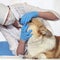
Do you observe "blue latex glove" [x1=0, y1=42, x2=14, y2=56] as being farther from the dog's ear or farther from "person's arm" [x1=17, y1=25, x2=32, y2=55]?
the dog's ear

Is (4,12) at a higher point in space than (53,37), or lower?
higher

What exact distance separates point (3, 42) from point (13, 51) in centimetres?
9

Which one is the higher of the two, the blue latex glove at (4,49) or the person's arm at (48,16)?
the person's arm at (48,16)

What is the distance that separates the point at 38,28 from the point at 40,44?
11 cm

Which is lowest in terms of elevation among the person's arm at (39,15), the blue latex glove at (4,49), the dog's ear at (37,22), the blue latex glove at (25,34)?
the blue latex glove at (4,49)

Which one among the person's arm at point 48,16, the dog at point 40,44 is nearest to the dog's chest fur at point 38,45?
the dog at point 40,44

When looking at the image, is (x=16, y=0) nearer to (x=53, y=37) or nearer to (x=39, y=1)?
(x=39, y=1)

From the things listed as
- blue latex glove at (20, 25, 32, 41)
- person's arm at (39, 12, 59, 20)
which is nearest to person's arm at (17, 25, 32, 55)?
blue latex glove at (20, 25, 32, 41)

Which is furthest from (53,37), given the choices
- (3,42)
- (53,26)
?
(3,42)

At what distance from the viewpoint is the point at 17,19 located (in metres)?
1.18

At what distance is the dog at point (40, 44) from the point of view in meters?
1.14

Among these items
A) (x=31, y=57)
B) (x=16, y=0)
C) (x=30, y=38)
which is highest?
(x=16, y=0)

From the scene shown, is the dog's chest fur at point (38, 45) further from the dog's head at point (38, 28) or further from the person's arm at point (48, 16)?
the person's arm at point (48, 16)

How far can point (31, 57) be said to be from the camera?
1149 mm
